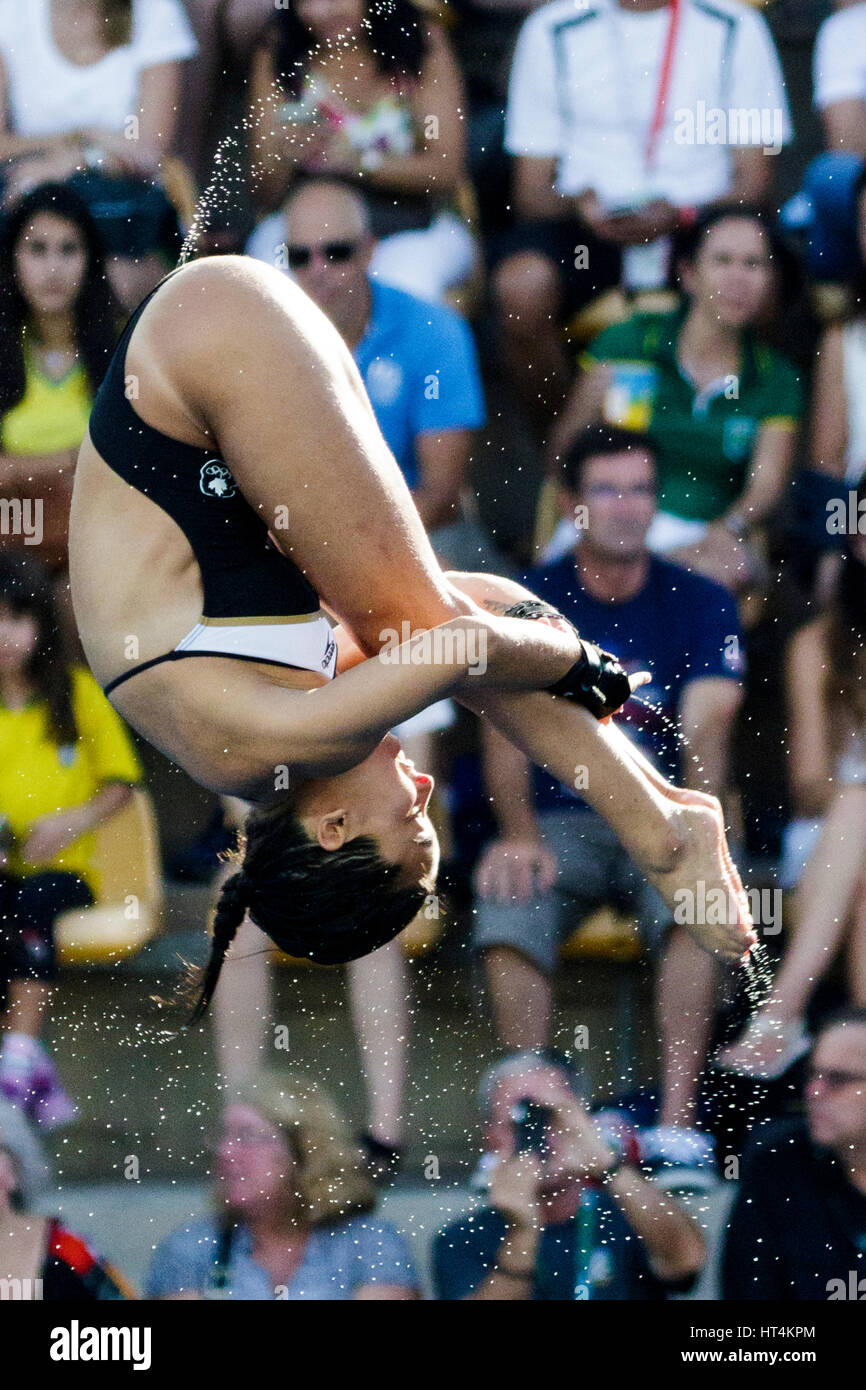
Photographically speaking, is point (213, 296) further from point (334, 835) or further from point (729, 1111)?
point (729, 1111)

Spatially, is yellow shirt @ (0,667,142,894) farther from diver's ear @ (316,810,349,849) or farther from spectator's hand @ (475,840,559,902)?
diver's ear @ (316,810,349,849)

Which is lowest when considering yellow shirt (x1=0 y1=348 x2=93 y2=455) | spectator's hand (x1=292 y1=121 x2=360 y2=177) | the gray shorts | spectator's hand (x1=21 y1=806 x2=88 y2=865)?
the gray shorts

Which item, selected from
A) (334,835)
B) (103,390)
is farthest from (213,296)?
(334,835)

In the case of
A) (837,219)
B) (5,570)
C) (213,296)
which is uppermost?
(837,219)

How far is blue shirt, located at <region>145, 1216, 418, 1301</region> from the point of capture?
13.4 ft

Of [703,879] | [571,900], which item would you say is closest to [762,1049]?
[571,900]

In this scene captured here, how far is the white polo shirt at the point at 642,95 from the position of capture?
4.71 meters

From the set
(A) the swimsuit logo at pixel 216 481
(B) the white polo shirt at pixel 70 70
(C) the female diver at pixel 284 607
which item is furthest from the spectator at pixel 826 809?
(B) the white polo shirt at pixel 70 70

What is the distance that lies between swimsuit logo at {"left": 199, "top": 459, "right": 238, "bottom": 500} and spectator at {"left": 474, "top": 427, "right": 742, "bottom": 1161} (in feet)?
4.83

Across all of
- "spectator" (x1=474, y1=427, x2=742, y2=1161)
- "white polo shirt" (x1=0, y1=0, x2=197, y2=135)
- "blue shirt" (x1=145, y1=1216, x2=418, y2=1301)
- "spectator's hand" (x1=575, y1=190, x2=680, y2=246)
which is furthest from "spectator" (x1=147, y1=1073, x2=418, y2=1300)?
"white polo shirt" (x1=0, y1=0, x2=197, y2=135)

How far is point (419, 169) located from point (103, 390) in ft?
6.03

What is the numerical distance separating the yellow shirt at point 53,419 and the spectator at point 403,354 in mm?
618

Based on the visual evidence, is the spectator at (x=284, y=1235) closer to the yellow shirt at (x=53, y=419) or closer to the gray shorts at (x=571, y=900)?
the gray shorts at (x=571, y=900)

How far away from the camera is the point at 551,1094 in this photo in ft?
13.9
